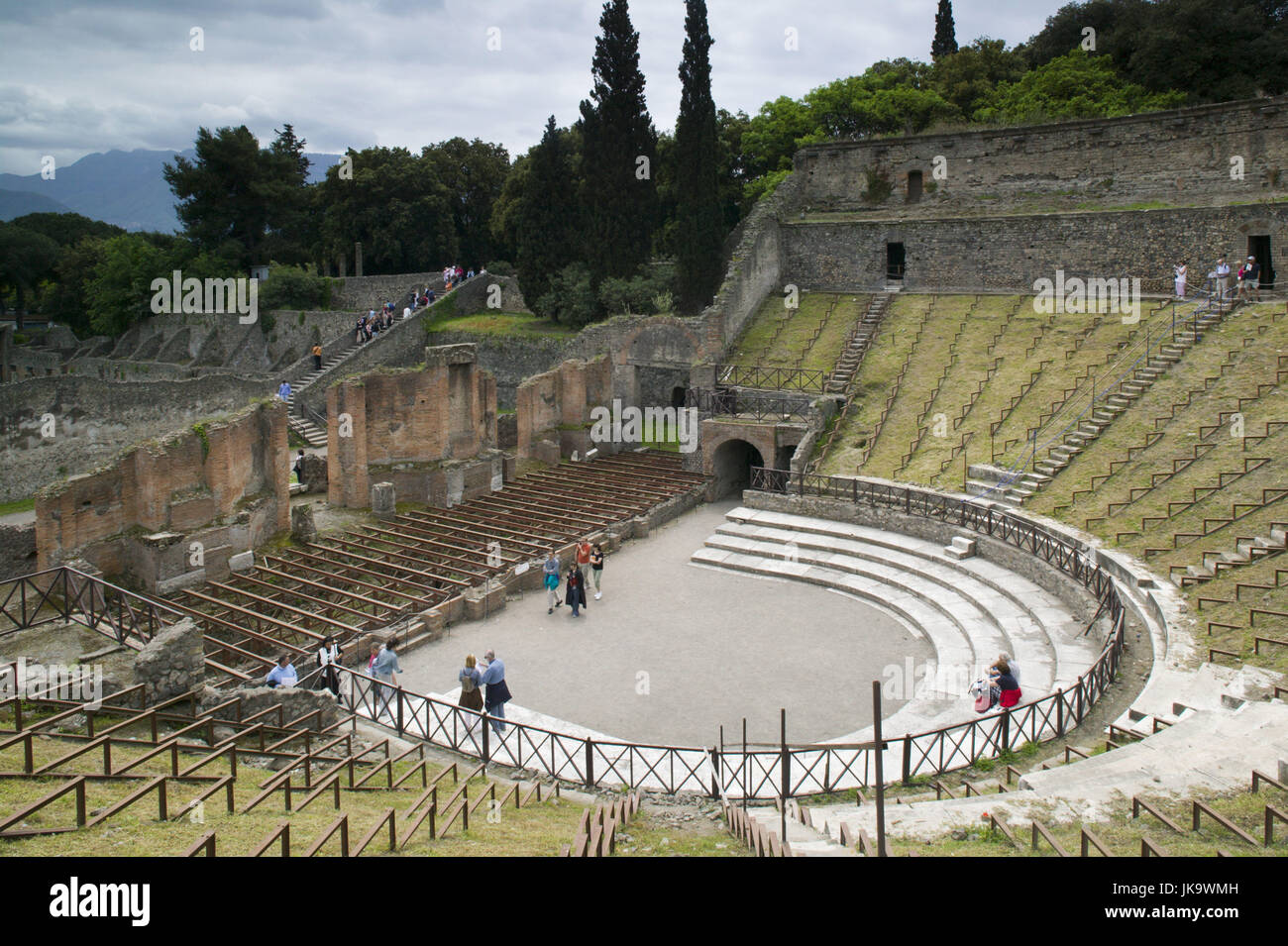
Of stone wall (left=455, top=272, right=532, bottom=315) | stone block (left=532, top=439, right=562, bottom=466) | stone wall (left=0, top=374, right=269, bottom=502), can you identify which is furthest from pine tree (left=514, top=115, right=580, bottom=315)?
stone block (left=532, top=439, right=562, bottom=466)

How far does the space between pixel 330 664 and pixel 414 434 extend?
11.8m

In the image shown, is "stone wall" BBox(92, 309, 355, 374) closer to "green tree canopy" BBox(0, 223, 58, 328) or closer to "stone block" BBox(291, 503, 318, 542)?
"green tree canopy" BBox(0, 223, 58, 328)

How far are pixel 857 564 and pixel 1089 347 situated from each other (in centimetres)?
1069

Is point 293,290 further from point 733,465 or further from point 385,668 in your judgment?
point 385,668

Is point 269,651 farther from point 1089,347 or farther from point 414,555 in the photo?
point 1089,347

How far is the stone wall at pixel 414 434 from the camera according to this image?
2539cm

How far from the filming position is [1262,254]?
94.4ft

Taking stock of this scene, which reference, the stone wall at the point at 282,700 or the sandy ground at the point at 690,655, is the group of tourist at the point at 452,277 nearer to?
the sandy ground at the point at 690,655

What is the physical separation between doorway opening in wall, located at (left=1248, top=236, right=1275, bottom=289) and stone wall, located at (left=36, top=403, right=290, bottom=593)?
27.0 metres

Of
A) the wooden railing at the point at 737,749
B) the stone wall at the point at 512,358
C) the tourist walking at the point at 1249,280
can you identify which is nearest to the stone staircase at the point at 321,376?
the stone wall at the point at 512,358

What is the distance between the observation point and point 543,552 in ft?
73.7

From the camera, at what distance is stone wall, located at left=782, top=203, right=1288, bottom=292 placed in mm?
29047

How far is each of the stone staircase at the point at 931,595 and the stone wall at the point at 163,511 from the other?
10.2 metres

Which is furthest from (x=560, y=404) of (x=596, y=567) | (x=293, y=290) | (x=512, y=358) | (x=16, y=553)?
(x=293, y=290)
